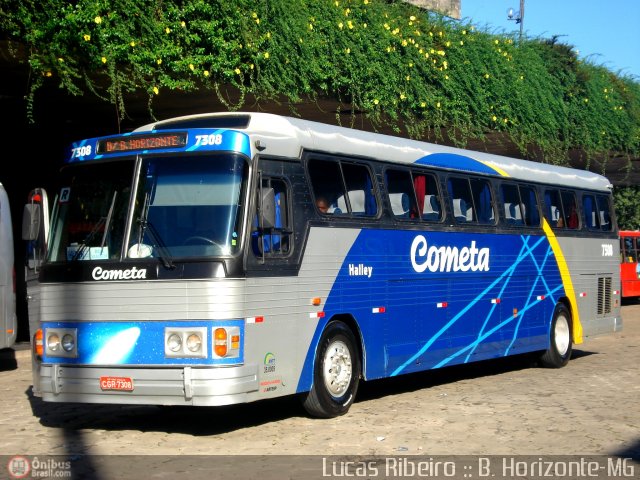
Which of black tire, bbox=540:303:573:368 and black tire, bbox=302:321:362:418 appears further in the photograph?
black tire, bbox=540:303:573:368

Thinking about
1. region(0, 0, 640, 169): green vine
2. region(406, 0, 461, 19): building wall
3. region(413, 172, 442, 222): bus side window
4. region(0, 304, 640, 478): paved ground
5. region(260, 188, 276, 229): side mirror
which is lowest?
region(0, 304, 640, 478): paved ground

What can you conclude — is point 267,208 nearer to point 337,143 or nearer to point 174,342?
point 174,342

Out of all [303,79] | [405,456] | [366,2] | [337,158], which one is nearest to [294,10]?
[303,79]

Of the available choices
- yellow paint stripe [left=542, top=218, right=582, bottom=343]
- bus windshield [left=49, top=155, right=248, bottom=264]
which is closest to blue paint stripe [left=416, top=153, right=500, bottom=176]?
yellow paint stripe [left=542, top=218, right=582, bottom=343]

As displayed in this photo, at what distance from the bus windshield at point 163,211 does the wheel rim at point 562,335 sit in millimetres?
8897

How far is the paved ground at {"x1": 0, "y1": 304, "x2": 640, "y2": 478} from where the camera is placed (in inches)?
368

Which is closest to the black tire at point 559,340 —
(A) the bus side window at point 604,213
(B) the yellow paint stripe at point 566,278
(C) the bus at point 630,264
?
(B) the yellow paint stripe at point 566,278

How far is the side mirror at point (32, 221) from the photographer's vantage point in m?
10.6

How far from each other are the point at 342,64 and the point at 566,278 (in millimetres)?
5630

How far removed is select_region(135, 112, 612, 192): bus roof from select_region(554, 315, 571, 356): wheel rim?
98.2 inches

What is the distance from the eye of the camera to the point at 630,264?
122 ft

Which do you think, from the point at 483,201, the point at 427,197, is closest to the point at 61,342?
the point at 427,197

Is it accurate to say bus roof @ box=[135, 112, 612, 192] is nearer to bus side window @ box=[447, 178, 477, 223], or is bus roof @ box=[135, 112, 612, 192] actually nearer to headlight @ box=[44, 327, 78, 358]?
bus side window @ box=[447, 178, 477, 223]

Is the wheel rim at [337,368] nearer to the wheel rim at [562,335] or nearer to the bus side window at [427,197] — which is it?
the bus side window at [427,197]
